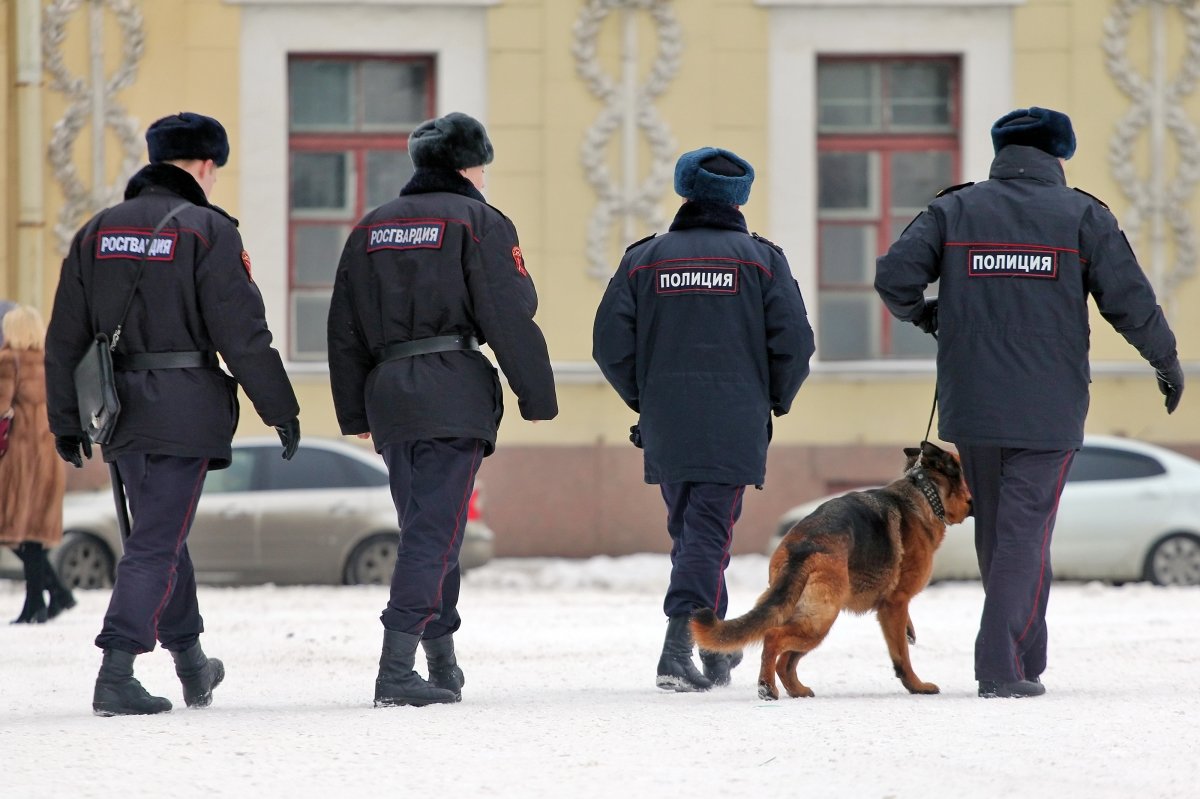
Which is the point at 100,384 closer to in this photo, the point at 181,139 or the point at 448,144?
the point at 181,139

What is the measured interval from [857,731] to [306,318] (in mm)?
12984

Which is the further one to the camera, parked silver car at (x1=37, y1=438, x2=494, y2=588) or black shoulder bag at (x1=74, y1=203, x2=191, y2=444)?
parked silver car at (x1=37, y1=438, x2=494, y2=588)

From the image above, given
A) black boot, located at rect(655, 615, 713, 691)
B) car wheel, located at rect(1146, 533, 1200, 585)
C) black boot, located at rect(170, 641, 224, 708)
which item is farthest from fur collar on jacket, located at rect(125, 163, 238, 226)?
car wheel, located at rect(1146, 533, 1200, 585)

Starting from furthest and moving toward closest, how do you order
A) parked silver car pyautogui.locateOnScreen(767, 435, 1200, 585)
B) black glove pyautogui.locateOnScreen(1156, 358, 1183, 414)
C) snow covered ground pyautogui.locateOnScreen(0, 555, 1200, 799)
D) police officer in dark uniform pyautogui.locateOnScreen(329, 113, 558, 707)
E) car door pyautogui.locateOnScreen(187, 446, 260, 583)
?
parked silver car pyautogui.locateOnScreen(767, 435, 1200, 585)
car door pyautogui.locateOnScreen(187, 446, 260, 583)
black glove pyautogui.locateOnScreen(1156, 358, 1183, 414)
police officer in dark uniform pyautogui.locateOnScreen(329, 113, 558, 707)
snow covered ground pyautogui.locateOnScreen(0, 555, 1200, 799)

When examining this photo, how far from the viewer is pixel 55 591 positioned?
1191 centimetres

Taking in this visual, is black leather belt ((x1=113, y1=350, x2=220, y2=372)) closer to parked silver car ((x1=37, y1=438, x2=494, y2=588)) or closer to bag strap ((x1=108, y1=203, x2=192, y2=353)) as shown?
bag strap ((x1=108, y1=203, x2=192, y2=353))

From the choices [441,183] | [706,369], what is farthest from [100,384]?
[706,369]

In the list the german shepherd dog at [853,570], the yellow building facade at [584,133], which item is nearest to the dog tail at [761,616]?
the german shepherd dog at [853,570]

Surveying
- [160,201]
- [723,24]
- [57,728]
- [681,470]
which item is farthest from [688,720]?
[723,24]

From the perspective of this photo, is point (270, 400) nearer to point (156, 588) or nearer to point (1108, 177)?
point (156, 588)

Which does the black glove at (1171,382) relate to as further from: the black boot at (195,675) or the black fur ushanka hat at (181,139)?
the black boot at (195,675)

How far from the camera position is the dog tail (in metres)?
7.04

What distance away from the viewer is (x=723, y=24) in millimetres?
18359

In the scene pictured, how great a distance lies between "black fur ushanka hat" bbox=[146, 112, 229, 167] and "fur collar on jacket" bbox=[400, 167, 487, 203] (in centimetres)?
65
